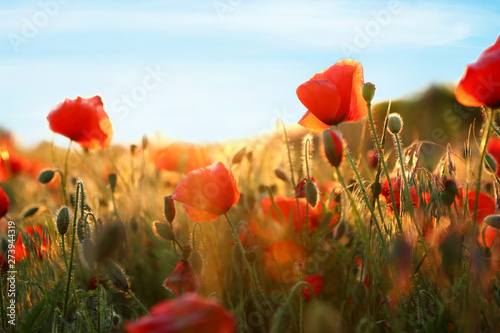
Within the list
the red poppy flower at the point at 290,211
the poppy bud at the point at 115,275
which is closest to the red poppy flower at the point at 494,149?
the red poppy flower at the point at 290,211

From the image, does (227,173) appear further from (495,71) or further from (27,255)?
(27,255)

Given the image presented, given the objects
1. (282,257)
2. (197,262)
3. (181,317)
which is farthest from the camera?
(282,257)

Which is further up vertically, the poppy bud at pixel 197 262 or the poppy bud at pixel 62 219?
the poppy bud at pixel 62 219

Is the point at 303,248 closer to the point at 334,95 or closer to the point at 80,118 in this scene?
the point at 334,95

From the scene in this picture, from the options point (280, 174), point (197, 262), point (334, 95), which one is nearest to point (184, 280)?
point (197, 262)

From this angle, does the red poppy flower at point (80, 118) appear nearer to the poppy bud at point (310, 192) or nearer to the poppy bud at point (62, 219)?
the poppy bud at point (62, 219)
